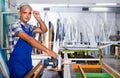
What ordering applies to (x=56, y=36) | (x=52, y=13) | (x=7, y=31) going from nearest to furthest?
(x=7, y=31) → (x=56, y=36) → (x=52, y=13)

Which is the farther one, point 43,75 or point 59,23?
point 59,23

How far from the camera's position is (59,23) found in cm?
557

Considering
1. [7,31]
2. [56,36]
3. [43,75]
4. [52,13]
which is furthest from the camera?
[52,13]

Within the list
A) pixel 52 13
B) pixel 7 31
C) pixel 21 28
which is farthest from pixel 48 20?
pixel 21 28

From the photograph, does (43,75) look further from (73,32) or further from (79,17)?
(79,17)

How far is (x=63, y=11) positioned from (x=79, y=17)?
42 centimetres

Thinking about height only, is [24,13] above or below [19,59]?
above

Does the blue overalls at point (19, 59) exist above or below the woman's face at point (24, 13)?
below

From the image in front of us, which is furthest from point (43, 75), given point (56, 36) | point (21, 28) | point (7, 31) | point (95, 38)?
point (95, 38)

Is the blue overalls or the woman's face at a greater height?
the woman's face

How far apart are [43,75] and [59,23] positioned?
2945 millimetres

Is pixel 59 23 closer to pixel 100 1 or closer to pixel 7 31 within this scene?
pixel 100 1

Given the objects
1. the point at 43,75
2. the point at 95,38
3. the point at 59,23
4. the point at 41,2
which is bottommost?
the point at 43,75

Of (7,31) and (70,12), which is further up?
(70,12)
